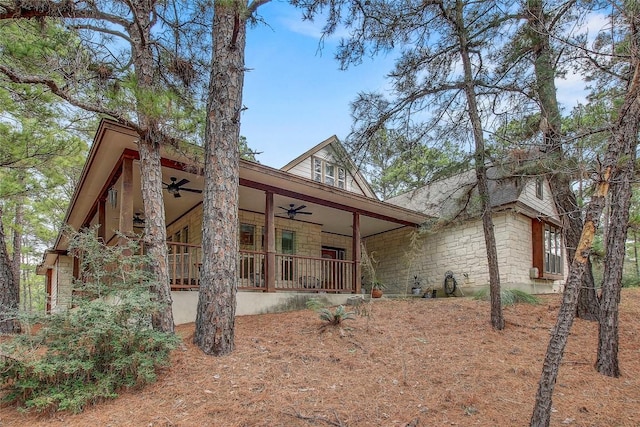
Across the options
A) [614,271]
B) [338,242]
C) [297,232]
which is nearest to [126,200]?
[297,232]

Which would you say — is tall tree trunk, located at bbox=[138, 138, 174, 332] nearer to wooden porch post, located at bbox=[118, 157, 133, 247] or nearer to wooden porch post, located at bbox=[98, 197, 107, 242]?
wooden porch post, located at bbox=[118, 157, 133, 247]

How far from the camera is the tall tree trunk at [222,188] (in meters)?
4.54

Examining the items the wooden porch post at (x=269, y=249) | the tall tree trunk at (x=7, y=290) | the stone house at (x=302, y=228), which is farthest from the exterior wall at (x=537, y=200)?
the tall tree trunk at (x=7, y=290)

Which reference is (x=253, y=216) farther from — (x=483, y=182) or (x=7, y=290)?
(x=483, y=182)

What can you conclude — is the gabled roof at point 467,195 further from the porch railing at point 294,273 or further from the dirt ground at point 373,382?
the porch railing at point 294,273

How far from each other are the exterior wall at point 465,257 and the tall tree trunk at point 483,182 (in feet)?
9.12

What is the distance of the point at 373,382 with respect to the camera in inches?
162

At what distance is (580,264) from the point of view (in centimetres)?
282

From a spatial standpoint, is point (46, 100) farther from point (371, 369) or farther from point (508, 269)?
point (508, 269)

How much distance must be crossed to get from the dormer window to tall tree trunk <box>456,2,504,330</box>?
21.3ft

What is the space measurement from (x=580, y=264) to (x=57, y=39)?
261 inches

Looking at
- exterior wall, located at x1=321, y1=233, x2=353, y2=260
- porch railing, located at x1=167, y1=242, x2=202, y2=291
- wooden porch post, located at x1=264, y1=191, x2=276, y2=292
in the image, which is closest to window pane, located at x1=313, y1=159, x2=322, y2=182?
exterior wall, located at x1=321, y1=233, x2=353, y2=260

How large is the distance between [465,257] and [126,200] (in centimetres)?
890

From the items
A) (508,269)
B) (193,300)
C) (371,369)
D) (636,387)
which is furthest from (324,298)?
(636,387)
